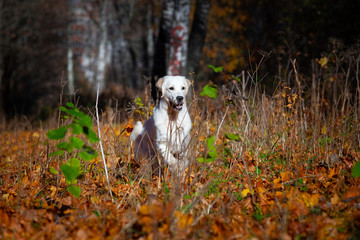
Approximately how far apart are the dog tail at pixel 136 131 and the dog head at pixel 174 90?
19.0 inches

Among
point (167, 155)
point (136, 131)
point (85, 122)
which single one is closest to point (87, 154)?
point (85, 122)

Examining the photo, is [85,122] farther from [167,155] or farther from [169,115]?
[169,115]

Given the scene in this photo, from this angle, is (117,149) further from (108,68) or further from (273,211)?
(108,68)

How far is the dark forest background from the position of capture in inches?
216

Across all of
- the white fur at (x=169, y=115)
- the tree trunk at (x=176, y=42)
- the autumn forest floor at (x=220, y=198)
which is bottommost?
the autumn forest floor at (x=220, y=198)

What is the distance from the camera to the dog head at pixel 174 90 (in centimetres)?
320

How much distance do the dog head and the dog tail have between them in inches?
19.0

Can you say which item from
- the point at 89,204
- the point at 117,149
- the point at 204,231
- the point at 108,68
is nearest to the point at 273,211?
the point at 204,231

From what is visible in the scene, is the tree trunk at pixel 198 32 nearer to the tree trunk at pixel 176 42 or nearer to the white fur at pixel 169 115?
the tree trunk at pixel 176 42

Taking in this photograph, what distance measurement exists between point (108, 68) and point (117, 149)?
25279 mm

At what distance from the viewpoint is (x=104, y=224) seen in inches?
81.7

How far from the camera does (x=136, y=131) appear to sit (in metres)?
3.61

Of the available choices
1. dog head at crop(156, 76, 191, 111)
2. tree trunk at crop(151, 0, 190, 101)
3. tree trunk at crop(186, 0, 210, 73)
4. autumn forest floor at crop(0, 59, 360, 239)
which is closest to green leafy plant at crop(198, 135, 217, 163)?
autumn forest floor at crop(0, 59, 360, 239)

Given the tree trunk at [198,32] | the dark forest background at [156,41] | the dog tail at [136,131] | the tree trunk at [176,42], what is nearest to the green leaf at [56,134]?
the dark forest background at [156,41]
